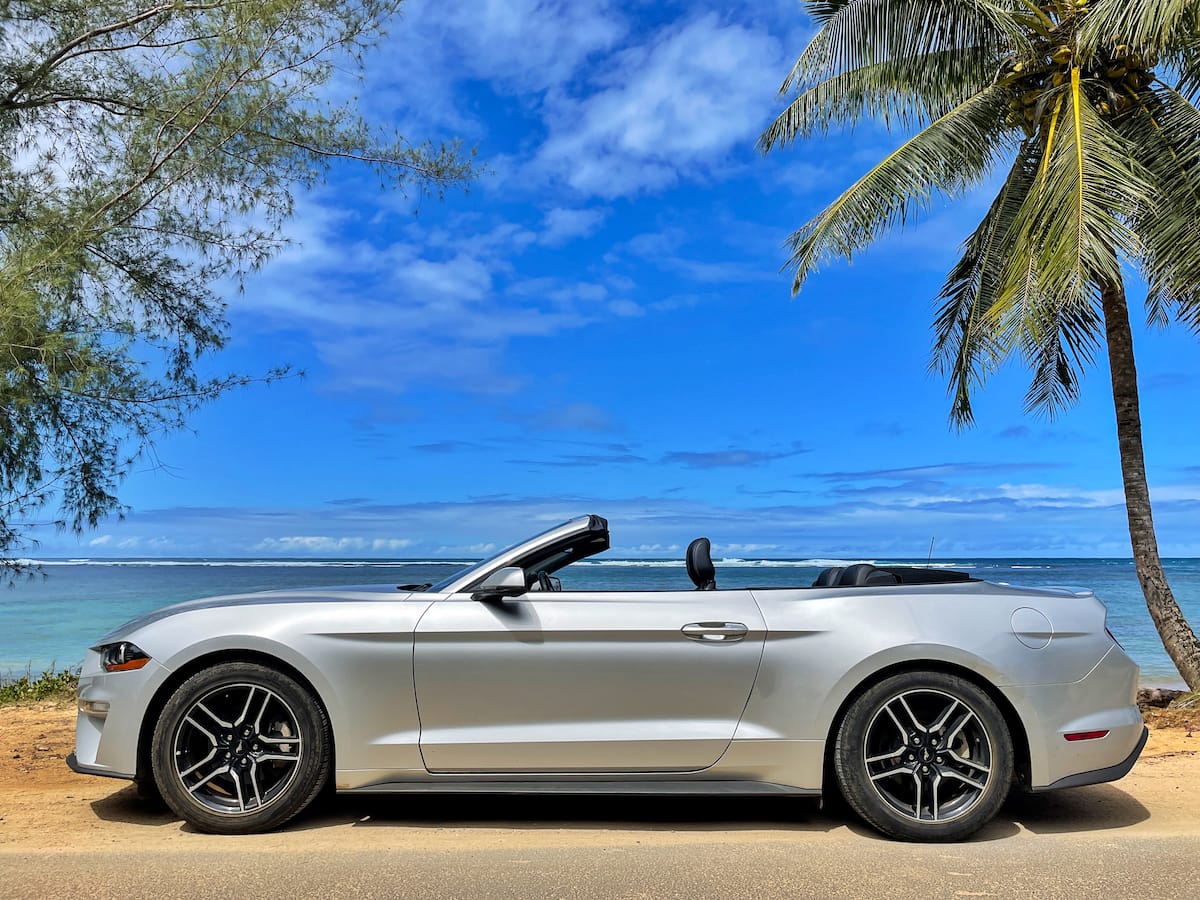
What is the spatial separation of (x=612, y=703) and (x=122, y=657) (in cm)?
236

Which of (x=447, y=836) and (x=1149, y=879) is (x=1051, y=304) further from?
(x=447, y=836)

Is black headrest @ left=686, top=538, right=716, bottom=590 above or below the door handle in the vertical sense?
above

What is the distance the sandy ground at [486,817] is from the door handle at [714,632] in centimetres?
95

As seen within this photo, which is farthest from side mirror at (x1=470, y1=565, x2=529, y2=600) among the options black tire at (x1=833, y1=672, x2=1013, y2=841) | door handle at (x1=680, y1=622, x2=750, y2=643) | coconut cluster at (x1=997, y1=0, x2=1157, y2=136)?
coconut cluster at (x1=997, y1=0, x2=1157, y2=136)

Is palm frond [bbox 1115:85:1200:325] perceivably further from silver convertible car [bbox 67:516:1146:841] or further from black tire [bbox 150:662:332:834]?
black tire [bbox 150:662:332:834]

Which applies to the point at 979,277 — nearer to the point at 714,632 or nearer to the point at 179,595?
Result: the point at 714,632

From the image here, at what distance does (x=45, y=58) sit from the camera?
35.5 feet

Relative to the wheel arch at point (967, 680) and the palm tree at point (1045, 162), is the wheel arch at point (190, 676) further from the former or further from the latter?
the palm tree at point (1045, 162)

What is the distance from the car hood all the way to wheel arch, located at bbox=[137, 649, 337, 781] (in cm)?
24

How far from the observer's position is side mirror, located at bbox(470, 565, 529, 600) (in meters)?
4.40

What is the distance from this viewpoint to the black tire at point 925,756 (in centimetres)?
445

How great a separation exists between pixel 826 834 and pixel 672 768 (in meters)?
0.84

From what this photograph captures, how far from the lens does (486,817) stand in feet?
16.1

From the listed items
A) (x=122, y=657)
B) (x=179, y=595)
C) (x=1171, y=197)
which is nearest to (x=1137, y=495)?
(x=1171, y=197)
